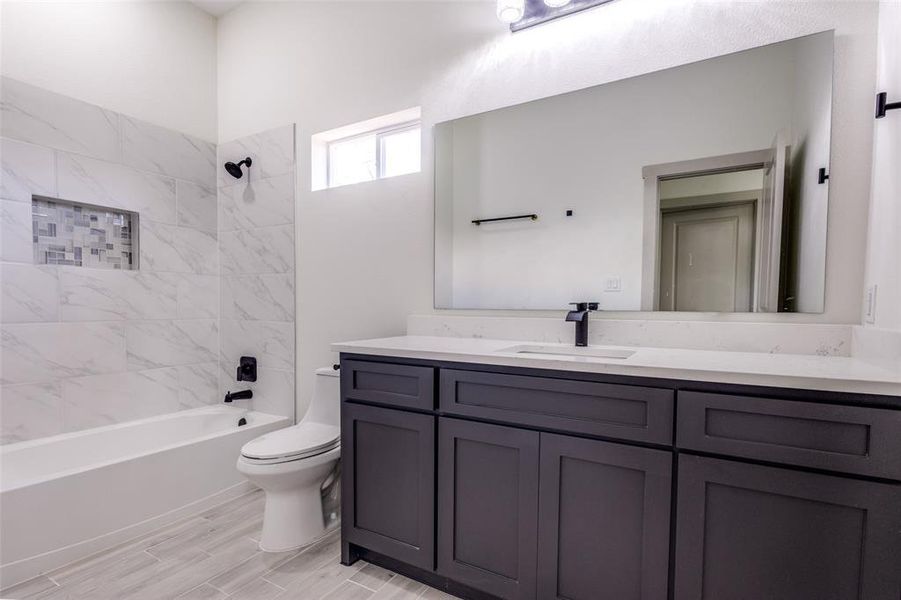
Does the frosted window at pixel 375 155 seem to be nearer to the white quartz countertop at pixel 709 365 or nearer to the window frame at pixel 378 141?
the window frame at pixel 378 141

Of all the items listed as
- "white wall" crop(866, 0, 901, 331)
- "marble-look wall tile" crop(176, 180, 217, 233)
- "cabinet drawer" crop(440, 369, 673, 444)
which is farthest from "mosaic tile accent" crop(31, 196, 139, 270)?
"white wall" crop(866, 0, 901, 331)

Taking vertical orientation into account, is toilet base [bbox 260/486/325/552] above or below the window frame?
below

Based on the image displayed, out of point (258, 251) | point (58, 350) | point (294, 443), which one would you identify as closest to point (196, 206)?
point (258, 251)

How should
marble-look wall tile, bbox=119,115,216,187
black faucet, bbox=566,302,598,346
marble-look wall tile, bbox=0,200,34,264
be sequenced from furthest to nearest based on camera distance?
marble-look wall tile, bbox=119,115,216,187, marble-look wall tile, bbox=0,200,34,264, black faucet, bbox=566,302,598,346

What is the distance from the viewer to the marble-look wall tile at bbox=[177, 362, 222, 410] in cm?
284

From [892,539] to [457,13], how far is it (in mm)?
2473

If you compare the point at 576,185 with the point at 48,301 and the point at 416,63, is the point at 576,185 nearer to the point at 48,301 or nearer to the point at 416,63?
the point at 416,63

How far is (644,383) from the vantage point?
118 cm

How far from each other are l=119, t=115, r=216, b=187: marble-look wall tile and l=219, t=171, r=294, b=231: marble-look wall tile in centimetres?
20

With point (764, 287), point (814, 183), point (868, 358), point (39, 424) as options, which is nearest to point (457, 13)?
point (814, 183)

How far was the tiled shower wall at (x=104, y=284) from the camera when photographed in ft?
6.93

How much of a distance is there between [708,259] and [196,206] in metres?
3.13

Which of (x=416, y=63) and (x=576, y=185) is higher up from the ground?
(x=416, y=63)

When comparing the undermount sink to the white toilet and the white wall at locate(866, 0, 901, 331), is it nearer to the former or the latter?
the white wall at locate(866, 0, 901, 331)
